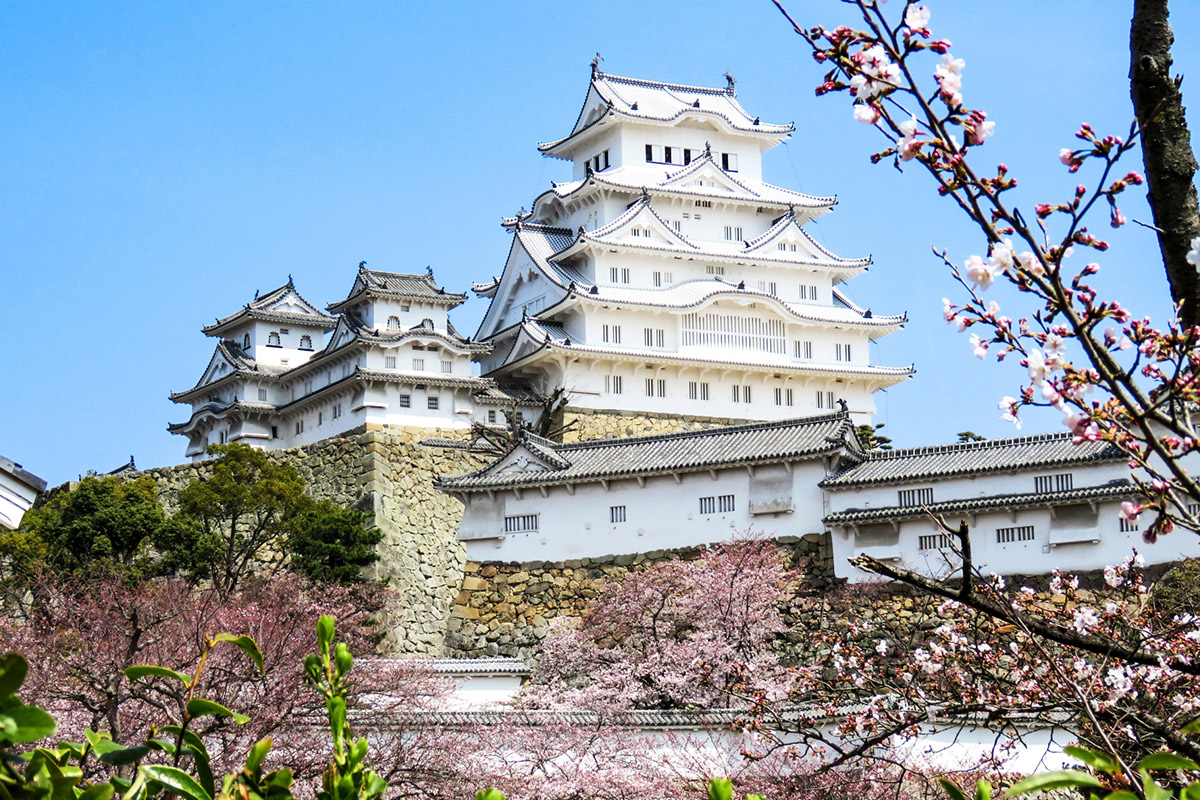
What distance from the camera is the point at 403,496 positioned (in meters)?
32.1

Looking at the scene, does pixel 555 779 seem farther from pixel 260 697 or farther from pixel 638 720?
pixel 260 697

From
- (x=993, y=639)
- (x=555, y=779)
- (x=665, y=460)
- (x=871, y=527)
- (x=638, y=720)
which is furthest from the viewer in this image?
(x=665, y=460)

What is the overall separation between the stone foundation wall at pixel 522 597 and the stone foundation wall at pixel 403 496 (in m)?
5.21

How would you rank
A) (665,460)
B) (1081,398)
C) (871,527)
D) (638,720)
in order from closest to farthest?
(1081,398) → (638,720) → (871,527) → (665,460)

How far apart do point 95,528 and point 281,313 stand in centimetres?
1171

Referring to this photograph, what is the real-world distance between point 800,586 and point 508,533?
5420mm

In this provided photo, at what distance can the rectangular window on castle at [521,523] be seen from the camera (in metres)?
24.8

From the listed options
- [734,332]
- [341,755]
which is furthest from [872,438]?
[341,755]

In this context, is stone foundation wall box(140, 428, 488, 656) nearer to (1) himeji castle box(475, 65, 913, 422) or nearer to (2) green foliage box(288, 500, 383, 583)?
(2) green foliage box(288, 500, 383, 583)

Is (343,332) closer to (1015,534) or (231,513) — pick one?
(231,513)

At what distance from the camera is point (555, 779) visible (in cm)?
1522

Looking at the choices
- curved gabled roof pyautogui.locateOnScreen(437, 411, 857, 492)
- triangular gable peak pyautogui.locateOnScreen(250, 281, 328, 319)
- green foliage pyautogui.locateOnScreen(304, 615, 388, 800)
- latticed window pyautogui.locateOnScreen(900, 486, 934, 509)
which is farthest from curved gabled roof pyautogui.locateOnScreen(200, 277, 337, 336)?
green foliage pyautogui.locateOnScreen(304, 615, 388, 800)

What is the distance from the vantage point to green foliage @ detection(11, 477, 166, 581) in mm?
27266

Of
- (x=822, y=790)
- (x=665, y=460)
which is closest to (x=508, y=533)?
(x=665, y=460)
